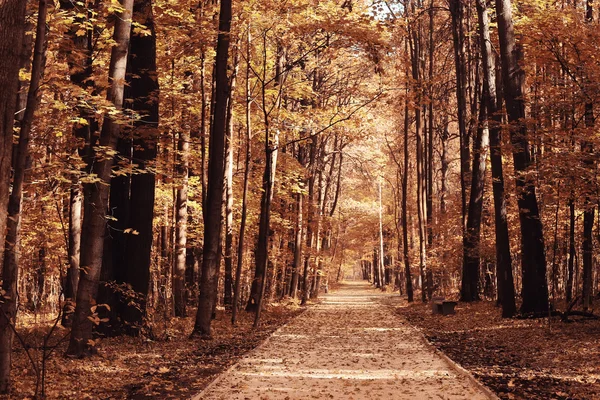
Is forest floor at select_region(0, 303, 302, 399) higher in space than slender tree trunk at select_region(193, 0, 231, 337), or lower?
lower

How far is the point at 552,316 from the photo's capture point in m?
16.0

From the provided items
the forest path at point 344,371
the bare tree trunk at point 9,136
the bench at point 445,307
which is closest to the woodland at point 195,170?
the bare tree trunk at point 9,136

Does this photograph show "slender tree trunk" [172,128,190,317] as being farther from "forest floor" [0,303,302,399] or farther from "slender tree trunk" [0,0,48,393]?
"slender tree trunk" [0,0,48,393]

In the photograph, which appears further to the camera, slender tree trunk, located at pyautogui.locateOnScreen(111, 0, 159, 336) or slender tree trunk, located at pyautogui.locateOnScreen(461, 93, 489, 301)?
slender tree trunk, located at pyautogui.locateOnScreen(461, 93, 489, 301)

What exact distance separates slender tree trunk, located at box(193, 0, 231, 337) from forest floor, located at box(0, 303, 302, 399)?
2.50 ft

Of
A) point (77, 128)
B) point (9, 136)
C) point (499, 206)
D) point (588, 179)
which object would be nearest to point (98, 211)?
point (9, 136)

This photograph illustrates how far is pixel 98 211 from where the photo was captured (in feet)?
32.8

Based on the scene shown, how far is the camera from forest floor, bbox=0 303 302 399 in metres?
8.21

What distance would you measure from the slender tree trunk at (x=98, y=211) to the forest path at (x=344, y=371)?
2.51 metres

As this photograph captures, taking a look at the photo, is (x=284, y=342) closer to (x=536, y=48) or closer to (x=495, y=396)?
(x=495, y=396)

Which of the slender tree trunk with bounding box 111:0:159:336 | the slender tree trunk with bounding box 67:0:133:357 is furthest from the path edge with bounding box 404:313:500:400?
the slender tree trunk with bounding box 111:0:159:336

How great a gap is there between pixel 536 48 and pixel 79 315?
1358 cm

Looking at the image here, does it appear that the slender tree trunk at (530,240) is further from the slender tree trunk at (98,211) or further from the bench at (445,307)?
the slender tree trunk at (98,211)

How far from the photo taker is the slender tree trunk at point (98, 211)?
9875 mm
